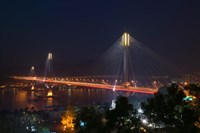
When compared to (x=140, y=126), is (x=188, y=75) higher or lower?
higher

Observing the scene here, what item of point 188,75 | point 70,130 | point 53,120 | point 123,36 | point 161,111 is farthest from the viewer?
point 188,75

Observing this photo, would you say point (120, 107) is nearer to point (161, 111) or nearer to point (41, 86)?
point (161, 111)

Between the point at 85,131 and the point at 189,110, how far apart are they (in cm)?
135

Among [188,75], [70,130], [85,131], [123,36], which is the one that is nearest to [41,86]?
[188,75]

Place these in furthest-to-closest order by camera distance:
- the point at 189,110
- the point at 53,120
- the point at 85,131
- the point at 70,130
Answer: the point at 53,120 < the point at 70,130 < the point at 85,131 < the point at 189,110

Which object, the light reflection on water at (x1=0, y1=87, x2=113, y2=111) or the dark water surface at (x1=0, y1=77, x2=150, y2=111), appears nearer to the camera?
the dark water surface at (x1=0, y1=77, x2=150, y2=111)

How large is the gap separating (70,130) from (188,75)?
589 inches

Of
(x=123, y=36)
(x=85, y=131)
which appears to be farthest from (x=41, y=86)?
(x=85, y=131)

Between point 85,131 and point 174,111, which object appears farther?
point 85,131

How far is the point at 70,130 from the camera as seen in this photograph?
25.4ft

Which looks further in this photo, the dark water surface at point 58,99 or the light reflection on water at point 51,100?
the light reflection on water at point 51,100

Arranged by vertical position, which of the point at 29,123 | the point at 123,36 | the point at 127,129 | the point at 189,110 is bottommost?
the point at 29,123

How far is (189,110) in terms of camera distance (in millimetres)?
2971

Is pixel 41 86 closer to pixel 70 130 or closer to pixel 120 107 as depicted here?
pixel 70 130
